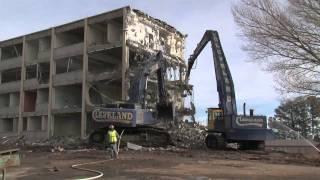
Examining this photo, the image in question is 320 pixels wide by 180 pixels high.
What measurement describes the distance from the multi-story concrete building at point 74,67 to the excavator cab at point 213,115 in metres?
12.0

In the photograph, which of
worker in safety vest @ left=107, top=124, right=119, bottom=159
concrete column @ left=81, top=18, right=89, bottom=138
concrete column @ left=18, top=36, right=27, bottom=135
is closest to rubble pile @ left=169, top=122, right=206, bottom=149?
worker in safety vest @ left=107, top=124, right=119, bottom=159

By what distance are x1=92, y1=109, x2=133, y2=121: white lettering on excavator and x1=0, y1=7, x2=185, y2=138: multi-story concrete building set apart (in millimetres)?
10530

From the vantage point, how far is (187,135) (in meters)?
37.1

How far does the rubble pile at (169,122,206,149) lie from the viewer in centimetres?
3402

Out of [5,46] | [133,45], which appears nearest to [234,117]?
[133,45]

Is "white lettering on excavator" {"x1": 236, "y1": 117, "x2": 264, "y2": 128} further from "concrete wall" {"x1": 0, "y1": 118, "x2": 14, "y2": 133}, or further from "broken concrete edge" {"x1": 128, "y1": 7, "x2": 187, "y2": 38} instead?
"concrete wall" {"x1": 0, "y1": 118, "x2": 14, "y2": 133}

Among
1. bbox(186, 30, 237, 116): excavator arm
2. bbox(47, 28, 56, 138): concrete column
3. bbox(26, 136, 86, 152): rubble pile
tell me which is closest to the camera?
bbox(186, 30, 237, 116): excavator arm

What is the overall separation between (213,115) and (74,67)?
25.6m

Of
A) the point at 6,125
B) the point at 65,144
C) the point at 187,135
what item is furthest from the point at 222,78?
the point at 6,125

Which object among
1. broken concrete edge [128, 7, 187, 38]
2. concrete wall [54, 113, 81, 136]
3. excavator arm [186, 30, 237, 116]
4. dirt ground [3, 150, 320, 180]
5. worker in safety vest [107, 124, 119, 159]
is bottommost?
dirt ground [3, 150, 320, 180]

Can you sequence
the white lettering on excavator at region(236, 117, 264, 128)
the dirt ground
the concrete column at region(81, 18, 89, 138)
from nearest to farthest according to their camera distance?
1. the dirt ground
2. the white lettering on excavator at region(236, 117, 264, 128)
3. the concrete column at region(81, 18, 89, 138)

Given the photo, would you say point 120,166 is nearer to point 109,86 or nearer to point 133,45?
point 133,45

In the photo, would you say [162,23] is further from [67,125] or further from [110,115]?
[110,115]

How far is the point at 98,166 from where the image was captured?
68.8 ft
